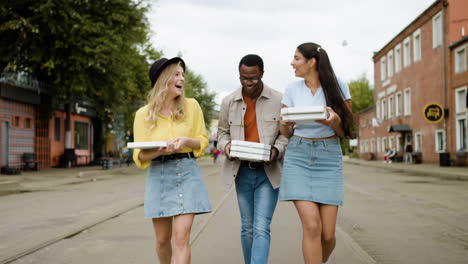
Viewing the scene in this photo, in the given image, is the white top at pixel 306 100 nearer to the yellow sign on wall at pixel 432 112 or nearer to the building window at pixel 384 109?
the yellow sign on wall at pixel 432 112

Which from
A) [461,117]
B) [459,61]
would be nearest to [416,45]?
[459,61]

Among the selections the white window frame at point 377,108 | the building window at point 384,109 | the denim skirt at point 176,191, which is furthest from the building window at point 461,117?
the denim skirt at point 176,191

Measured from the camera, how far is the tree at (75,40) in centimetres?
2344

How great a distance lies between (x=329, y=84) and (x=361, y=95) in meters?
86.5

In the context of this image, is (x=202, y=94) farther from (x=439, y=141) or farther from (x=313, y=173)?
(x=313, y=173)

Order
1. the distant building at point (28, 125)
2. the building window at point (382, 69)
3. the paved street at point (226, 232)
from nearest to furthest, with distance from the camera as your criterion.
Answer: the paved street at point (226, 232) < the distant building at point (28, 125) < the building window at point (382, 69)

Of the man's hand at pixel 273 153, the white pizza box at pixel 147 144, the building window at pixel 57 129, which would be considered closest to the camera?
the white pizza box at pixel 147 144

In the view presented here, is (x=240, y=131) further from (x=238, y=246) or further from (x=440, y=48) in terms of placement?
(x=440, y=48)

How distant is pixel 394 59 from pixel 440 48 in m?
11.5

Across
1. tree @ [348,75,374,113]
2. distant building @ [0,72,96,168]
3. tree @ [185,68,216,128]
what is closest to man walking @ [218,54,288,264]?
distant building @ [0,72,96,168]

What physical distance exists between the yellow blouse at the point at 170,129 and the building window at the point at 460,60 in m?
29.6

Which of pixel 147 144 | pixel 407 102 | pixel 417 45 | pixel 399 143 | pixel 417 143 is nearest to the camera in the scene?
pixel 147 144

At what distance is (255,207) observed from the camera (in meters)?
4.39

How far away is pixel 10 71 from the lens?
25359mm
